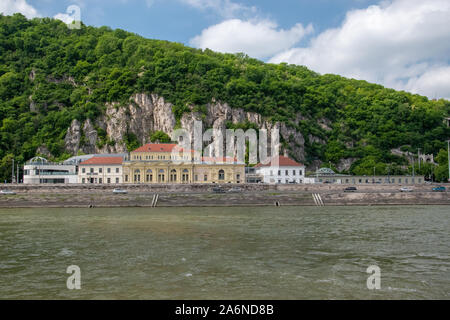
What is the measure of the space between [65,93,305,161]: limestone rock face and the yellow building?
27.4 m

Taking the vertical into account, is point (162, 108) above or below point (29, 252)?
above

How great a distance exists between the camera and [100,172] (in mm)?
74688

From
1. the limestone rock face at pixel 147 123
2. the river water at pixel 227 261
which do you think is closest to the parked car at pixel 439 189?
the river water at pixel 227 261

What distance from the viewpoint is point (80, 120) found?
104875 mm

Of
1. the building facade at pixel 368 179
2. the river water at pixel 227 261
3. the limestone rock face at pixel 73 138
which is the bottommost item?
the river water at pixel 227 261

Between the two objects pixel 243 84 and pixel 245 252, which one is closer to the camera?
pixel 245 252

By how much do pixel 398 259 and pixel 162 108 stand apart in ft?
327

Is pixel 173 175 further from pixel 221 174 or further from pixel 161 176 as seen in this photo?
pixel 221 174

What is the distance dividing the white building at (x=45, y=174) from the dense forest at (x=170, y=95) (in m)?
16.9

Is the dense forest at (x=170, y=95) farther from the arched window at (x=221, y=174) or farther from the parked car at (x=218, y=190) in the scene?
the parked car at (x=218, y=190)

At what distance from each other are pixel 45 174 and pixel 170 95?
159 feet

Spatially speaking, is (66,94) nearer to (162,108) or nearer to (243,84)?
(162,108)

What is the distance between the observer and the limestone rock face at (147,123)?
10162cm
